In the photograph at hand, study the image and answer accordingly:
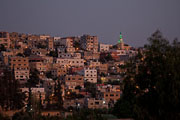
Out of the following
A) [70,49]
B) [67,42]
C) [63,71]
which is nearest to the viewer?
[63,71]

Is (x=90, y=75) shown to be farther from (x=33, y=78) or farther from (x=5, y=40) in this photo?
(x=5, y=40)

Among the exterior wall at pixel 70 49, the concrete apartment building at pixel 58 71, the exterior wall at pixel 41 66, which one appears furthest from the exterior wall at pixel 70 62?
the exterior wall at pixel 70 49

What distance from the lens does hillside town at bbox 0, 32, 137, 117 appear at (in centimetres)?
2952

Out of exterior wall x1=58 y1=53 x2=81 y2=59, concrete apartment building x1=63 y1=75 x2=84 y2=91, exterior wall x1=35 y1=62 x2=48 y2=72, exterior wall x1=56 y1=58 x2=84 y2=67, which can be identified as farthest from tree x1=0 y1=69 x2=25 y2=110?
exterior wall x1=58 y1=53 x2=81 y2=59

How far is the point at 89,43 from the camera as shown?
60344mm

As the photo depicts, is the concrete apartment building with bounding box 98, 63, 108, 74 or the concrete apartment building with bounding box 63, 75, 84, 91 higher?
the concrete apartment building with bounding box 98, 63, 108, 74

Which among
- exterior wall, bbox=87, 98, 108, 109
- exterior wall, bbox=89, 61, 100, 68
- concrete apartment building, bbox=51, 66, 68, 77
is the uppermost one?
exterior wall, bbox=89, 61, 100, 68

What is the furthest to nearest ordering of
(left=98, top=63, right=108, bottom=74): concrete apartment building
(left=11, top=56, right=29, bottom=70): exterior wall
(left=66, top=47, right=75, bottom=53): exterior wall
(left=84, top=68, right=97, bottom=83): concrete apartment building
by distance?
(left=66, top=47, right=75, bottom=53): exterior wall
(left=98, top=63, right=108, bottom=74): concrete apartment building
(left=11, top=56, right=29, bottom=70): exterior wall
(left=84, top=68, right=97, bottom=83): concrete apartment building

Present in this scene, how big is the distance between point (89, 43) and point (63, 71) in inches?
717

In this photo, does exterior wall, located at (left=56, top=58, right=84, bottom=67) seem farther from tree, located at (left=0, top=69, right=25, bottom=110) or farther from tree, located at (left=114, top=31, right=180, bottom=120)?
tree, located at (left=114, top=31, right=180, bottom=120)

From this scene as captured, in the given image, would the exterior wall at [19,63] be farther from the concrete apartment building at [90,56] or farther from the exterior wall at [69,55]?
the concrete apartment building at [90,56]

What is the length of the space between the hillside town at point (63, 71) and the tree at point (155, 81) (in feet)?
40.1

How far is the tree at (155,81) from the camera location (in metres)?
8.82

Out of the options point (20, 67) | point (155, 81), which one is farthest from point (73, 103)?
point (155, 81)
